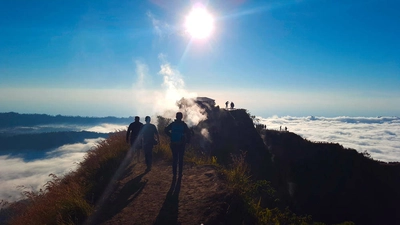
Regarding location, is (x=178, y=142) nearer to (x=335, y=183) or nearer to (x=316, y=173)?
(x=316, y=173)

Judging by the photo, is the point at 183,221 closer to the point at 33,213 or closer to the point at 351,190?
the point at 33,213

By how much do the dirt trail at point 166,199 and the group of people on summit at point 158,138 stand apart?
74 cm

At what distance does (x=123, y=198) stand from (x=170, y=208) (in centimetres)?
180

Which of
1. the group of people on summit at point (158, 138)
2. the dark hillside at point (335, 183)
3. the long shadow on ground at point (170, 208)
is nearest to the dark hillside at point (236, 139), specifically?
the dark hillside at point (335, 183)

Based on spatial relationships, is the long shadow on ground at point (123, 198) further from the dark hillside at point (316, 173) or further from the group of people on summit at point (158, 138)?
the dark hillside at point (316, 173)

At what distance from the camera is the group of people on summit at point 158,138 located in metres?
9.07

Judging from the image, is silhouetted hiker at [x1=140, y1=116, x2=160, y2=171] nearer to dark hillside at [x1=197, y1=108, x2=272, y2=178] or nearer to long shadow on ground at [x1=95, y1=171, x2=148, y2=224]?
long shadow on ground at [x1=95, y1=171, x2=148, y2=224]

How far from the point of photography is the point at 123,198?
25.0 feet

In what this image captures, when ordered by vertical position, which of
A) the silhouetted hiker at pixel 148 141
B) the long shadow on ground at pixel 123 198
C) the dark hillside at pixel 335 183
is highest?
the silhouetted hiker at pixel 148 141

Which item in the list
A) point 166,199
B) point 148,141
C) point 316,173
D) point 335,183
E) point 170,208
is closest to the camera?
point 170,208

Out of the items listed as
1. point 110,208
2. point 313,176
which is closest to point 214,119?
point 313,176

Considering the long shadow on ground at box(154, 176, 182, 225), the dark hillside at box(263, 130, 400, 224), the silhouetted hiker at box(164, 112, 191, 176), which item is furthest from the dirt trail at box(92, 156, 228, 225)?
the dark hillside at box(263, 130, 400, 224)

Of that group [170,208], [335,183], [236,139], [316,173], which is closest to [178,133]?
[170,208]

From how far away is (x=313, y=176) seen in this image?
Result: 23703mm
